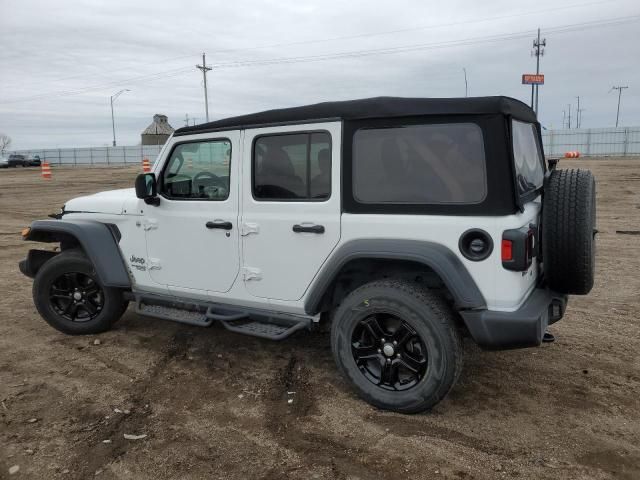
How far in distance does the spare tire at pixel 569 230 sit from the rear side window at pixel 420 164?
23.8 inches

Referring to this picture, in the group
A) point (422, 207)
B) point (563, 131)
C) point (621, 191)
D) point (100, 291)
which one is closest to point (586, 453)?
point (422, 207)

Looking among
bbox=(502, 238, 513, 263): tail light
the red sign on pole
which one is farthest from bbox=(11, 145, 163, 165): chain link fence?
bbox=(502, 238, 513, 263): tail light

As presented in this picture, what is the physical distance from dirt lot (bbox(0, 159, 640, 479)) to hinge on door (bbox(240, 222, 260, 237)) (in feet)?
3.64

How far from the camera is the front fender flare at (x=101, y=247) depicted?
4.52 meters

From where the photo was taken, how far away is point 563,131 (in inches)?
1606

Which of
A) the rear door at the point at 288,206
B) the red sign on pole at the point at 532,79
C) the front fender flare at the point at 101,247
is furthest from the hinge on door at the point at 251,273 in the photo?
the red sign on pole at the point at 532,79

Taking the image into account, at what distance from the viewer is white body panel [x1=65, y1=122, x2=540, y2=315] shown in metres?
3.10

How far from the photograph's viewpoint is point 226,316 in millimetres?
4020

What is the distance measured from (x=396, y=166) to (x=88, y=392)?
8.85ft

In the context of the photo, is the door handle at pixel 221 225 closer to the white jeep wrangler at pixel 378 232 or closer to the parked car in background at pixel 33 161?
the white jeep wrangler at pixel 378 232

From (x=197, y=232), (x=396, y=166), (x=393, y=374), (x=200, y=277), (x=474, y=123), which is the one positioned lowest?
(x=393, y=374)

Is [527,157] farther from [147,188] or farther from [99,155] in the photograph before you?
[99,155]

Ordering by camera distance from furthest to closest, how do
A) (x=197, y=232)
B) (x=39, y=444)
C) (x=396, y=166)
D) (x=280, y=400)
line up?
1. (x=197, y=232)
2. (x=280, y=400)
3. (x=396, y=166)
4. (x=39, y=444)

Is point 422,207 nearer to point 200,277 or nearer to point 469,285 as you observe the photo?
point 469,285
